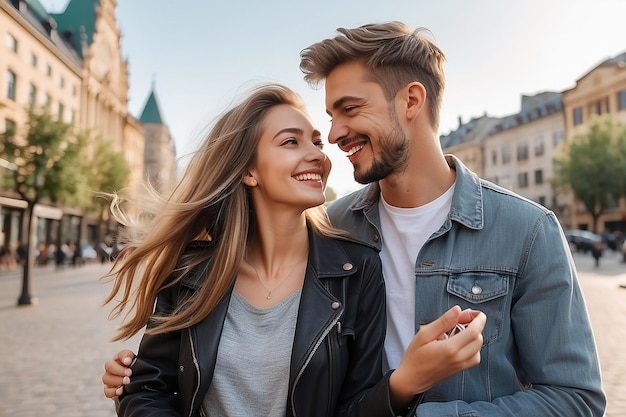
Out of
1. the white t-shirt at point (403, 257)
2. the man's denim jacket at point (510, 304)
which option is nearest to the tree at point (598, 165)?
the white t-shirt at point (403, 257)

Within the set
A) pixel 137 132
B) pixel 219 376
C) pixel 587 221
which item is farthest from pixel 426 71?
pixel 137 132

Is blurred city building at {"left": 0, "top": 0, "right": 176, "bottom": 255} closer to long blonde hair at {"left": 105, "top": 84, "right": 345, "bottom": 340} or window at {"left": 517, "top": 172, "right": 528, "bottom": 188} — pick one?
long blonde hair at {"left": 105, "top": 84, "right": 345, "bottom": 340}

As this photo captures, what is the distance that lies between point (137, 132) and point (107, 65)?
1420cm

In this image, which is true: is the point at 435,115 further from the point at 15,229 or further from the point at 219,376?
the point at 15,229

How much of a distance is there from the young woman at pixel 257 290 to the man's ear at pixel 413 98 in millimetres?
491

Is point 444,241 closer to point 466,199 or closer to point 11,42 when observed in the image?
point 466,199

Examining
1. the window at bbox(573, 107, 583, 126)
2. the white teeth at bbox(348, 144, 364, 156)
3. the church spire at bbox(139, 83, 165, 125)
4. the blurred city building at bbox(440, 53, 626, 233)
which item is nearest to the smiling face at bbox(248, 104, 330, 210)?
the white teeth at bbox(348, 144, 364, 156)

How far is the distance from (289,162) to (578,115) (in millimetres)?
61020

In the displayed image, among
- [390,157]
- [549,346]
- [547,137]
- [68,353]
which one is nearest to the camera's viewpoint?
[549,346]

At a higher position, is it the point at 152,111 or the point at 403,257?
the point at 152,111

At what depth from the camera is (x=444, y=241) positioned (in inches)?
101

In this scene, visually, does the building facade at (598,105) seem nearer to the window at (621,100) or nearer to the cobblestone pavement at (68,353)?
the window at (621,100)

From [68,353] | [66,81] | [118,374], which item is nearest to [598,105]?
[66,81]

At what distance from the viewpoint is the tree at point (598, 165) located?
156ft
